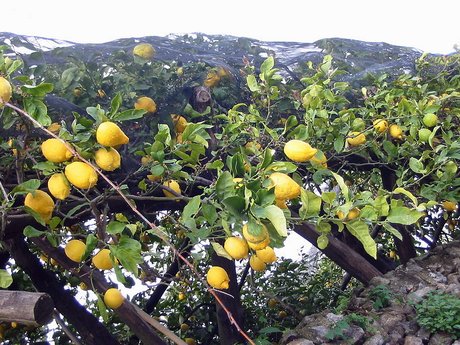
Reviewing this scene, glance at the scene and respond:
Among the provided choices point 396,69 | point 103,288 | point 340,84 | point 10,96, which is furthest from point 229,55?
point 10,96

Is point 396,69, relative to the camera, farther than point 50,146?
Yes

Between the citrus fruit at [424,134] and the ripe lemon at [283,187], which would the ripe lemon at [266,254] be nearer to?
the ripe lemon at [283,187]

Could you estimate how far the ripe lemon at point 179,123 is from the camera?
205 cm

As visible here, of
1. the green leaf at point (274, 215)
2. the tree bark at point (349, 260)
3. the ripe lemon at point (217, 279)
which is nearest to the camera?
the green leaf at point (274, 215)

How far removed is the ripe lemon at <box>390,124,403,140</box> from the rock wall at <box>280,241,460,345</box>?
2.32 feet

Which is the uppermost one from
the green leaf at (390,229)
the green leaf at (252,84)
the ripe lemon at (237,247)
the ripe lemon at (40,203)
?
the green leaf at (252,84)

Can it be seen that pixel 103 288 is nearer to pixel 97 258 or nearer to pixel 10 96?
pixel 97 258

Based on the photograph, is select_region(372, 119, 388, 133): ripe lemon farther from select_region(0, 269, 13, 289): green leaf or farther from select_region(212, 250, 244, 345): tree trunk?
select_region(0, 269, 13, 289): green leaf

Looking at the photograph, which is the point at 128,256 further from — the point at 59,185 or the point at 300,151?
the point at 300,151

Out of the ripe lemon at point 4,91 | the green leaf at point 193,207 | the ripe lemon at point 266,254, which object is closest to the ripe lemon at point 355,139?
the ripe lemon at point 266,254

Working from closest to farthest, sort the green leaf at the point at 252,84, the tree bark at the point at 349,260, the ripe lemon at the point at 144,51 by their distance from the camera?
the green leaf at the point at 252,84 < the ripe lemon at the point at 144,51 < the tree bark at the point at 349,260

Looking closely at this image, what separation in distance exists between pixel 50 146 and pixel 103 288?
78cm

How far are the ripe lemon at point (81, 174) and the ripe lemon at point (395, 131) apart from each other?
58.4 inches

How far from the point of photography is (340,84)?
2139mm
